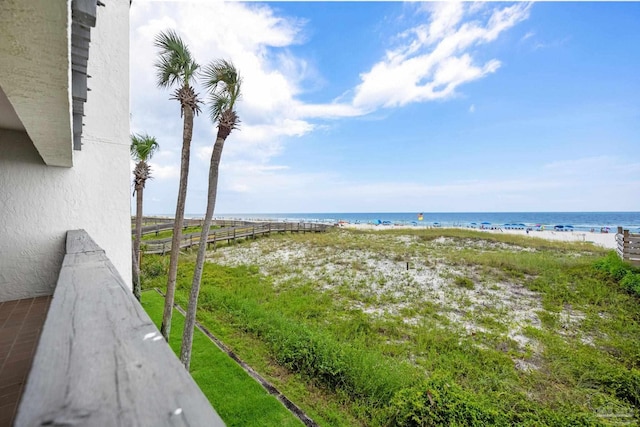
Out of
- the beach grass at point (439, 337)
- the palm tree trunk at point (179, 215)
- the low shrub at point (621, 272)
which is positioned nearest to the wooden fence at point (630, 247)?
the low shrub at point (621, 272)

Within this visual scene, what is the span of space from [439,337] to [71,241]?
6449mm

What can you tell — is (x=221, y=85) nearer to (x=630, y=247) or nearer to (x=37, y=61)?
(x=37, y=61)

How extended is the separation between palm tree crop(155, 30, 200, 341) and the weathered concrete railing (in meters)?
4.47

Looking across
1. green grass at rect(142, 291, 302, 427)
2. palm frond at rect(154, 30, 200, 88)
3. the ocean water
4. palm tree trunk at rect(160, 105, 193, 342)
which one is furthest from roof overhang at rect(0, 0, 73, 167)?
the ocean water

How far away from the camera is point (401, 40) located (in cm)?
1507

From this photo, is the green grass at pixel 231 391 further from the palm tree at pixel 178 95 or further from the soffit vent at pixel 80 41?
the soffit vent at pixel 80 41

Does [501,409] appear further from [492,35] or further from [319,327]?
[492,35]

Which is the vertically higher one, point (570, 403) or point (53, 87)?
point (53, 87)

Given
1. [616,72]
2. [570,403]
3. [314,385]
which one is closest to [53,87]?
[314,385]

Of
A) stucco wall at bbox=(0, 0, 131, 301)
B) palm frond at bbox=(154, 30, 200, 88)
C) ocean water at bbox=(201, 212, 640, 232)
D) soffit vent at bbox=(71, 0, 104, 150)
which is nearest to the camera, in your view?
soffit vent at bbox=(71, 0, 104, 150)

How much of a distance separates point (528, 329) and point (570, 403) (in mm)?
2560

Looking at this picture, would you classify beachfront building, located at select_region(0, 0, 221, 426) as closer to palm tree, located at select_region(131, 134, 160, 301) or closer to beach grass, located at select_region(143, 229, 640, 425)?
beach grass, located at select_region(143, 229, 640, 425)

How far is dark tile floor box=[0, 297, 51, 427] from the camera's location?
70.1 inches

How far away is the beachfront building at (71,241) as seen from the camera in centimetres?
47
